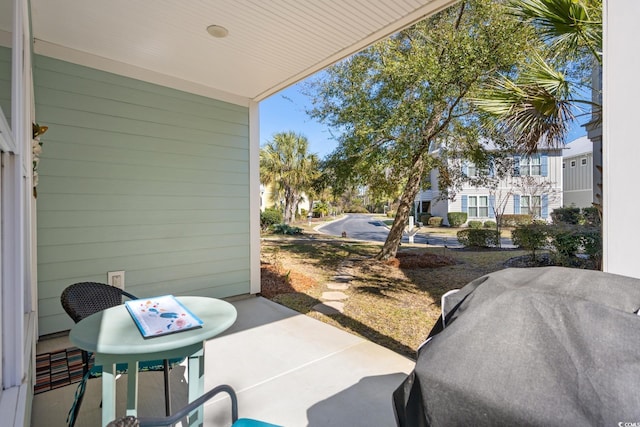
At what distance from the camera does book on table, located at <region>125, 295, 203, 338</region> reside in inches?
55.4

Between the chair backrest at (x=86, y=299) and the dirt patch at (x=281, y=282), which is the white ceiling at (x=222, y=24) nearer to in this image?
the chair backrest at (x=86, y=299)

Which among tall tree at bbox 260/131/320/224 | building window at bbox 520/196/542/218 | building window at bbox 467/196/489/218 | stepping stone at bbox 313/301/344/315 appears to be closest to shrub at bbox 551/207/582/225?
building window at bbox 520/196/542/218

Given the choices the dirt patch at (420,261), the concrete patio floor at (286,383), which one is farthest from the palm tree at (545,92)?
the dirt patch at (420,261)

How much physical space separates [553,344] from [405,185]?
6796 mm

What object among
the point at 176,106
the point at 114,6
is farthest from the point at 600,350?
the point at 176,106

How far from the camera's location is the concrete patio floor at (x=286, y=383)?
1963mm

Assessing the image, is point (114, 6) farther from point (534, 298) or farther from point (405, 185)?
point (405, 185)

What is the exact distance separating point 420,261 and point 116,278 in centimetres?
593

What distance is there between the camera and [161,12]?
2559 millimetres

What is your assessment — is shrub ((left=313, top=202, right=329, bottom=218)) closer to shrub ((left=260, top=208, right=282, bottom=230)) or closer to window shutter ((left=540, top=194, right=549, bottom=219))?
shrub ((left=260, top=208, right=282, bottom=230))

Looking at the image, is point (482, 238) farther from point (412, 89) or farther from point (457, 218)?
point (457, 218)

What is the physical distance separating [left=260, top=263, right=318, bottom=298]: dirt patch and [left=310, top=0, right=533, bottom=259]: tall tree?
2.69m

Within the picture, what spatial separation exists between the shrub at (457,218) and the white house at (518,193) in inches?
14.2

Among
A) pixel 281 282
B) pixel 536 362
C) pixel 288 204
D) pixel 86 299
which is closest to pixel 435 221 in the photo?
pixel 288 204
